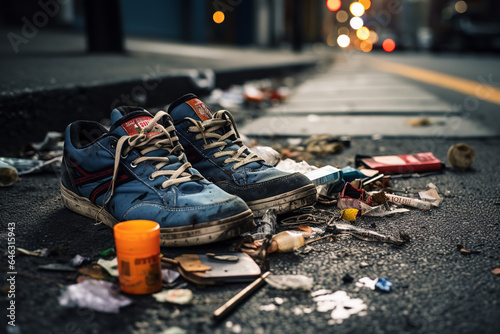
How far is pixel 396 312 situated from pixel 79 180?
1165 mm

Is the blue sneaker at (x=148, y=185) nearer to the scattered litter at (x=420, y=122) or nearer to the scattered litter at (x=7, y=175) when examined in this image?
the scattered litter at (x=7, y=175)

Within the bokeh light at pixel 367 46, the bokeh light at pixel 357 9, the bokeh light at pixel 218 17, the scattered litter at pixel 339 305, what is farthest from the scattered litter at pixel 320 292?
the bokeh light at pixel 357 9

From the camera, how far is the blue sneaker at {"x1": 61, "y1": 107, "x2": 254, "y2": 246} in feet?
4.76

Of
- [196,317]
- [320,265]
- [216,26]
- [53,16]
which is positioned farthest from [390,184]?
[216,26]

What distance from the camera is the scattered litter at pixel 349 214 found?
173 centimetres

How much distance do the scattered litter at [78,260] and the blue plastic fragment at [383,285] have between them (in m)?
0.82

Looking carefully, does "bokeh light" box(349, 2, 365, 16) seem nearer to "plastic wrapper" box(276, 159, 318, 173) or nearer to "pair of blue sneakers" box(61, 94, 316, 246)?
"plastic wrapper" box(276, 159, 318, 173)

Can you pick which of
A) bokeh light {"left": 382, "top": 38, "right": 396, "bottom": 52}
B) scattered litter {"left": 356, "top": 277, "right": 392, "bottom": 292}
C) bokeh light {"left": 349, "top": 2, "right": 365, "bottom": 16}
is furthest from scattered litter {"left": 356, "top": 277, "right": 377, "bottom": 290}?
bokeh light {"left": 349, "top": 2, "right": 365, "bottom": 16}

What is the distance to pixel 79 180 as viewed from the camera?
1698 millimetres

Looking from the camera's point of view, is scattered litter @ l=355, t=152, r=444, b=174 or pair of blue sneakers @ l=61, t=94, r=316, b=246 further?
scattered litter @ l=355, t=152, r=444, b=174

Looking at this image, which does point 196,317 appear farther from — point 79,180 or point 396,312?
point 79,180

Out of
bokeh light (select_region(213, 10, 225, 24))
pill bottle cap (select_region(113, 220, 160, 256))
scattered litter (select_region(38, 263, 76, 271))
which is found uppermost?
bokeh light (select_region(213, 10, 225, 24))

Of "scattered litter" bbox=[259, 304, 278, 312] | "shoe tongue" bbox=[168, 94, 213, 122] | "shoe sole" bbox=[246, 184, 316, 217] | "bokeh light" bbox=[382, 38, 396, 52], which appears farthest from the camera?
"bokeh light" bbox=[382, 38, 396, 52]

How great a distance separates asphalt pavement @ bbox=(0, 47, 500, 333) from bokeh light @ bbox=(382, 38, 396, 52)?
27335mm
